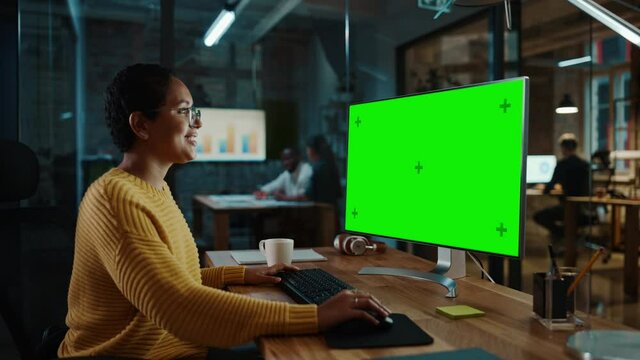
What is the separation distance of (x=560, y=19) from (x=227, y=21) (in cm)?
252

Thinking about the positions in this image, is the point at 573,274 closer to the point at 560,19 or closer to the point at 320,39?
the point at 320,39

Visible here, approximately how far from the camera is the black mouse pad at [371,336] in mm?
994

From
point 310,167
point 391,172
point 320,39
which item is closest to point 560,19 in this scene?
point 320,39

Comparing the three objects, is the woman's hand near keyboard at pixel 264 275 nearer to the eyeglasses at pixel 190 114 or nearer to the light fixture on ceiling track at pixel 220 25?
the eyeglasses at pixel 190 114

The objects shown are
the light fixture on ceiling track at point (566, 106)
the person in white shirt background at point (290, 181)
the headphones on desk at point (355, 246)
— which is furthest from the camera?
the light fixture on ceiling track at point (566, 106)

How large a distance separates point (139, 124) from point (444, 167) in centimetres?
75

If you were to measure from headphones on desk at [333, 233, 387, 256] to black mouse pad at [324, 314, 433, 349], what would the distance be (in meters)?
0.91

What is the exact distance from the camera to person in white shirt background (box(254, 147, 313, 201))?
384cm

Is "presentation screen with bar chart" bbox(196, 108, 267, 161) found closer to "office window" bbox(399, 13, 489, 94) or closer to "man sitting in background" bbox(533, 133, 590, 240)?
"office window" bbox(399, 13, 489, 94)

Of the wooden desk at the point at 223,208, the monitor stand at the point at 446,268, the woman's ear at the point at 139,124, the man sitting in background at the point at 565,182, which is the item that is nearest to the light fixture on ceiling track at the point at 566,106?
the man sitting in background at the point at 565,182

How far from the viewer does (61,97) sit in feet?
10.8

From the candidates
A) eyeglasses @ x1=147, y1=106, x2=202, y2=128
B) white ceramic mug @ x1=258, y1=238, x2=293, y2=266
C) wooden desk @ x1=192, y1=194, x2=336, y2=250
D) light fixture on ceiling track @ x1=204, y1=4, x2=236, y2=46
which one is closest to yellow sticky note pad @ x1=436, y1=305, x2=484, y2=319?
white ceramic mug @ x1=258, y1=238, x2=293, y2=266

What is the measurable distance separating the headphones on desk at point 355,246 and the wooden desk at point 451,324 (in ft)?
0.94

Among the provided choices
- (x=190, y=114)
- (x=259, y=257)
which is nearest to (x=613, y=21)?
(x=190, y=114)
